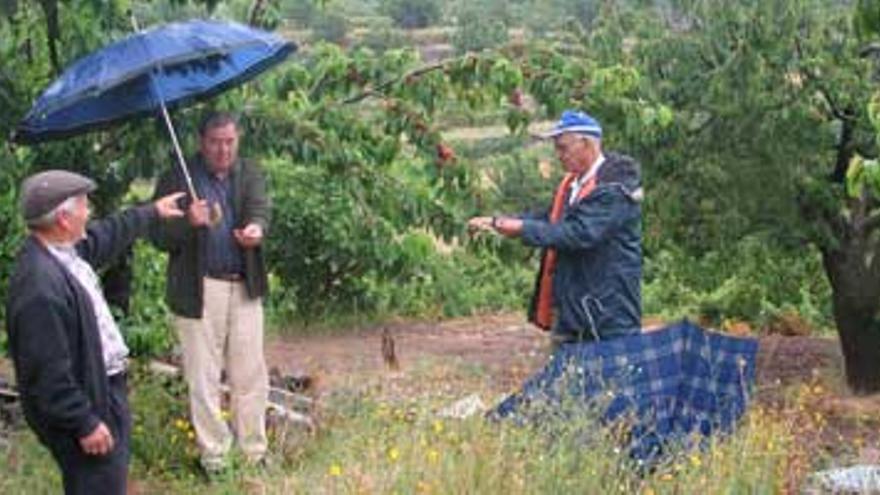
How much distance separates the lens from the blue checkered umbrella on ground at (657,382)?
5.85m

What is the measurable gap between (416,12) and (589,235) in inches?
1768

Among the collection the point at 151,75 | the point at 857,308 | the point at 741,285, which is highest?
the point at 151,75

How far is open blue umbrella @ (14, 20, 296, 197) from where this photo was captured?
6039 millimetres

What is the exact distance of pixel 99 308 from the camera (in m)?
5.04

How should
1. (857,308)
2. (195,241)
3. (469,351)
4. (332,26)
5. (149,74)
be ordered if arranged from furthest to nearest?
1. (332,26)
2. (469,351)
3. (857,308)
4. (195,241)
5. (149,74)

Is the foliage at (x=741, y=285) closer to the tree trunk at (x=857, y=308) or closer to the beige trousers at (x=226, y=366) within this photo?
the tree trunk at (x=857, y=308)

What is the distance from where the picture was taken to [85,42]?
6797 mm

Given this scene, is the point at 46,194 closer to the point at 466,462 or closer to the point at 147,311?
the point at 466,462

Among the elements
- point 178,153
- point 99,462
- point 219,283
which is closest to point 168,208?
point 178,153

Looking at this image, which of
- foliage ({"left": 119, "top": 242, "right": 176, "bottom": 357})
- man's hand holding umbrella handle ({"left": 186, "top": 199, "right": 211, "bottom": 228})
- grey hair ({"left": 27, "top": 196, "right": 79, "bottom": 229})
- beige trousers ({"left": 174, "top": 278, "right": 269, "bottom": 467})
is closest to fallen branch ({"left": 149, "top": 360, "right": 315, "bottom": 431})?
foliage ({"left": 119, "top": 242, "right": 176, "bottom": 357})

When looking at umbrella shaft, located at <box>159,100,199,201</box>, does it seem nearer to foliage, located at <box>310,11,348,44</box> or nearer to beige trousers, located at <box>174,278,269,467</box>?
beige trousers, located at <box>174,278,269,467</box>

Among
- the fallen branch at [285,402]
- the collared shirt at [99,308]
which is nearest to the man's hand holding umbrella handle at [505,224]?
the fallen branch at [285,402]

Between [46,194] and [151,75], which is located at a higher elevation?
[151,75]

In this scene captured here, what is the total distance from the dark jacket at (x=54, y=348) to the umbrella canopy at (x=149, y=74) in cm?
122
